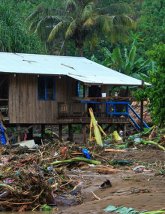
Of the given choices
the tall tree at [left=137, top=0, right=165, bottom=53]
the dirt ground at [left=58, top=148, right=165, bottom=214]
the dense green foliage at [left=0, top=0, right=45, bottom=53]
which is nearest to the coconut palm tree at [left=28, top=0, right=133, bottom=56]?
the dense green foliage at [left=0, top=0, right=45, bottom=53]

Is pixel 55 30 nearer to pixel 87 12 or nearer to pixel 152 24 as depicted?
pixel 87 12

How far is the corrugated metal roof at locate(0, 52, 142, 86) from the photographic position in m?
24.0

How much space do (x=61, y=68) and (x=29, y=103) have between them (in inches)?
91.5

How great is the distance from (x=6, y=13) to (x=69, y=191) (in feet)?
81.4

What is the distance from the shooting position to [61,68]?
2597 centimetres

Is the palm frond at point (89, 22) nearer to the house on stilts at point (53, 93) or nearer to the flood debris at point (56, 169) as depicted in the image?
the house on stilts at point (53, 93)

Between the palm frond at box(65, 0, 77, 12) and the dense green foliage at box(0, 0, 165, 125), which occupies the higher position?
the palm frond at box(65, 0, 77, 12)

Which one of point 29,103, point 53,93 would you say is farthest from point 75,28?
point 29,103

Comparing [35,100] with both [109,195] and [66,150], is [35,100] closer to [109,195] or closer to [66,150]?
[66,150]

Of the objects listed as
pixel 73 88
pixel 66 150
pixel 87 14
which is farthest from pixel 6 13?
pixel 66 150

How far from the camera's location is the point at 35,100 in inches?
995

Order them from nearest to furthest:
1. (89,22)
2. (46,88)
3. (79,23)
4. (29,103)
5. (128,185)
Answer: (128,185)
(29,103)
(46,88)
(89,22)
(79,23)

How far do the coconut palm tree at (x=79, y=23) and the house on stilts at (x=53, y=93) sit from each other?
899cm

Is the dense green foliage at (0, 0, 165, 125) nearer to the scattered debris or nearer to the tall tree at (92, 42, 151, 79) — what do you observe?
the tall tree at (92, 42, 151, 79)
